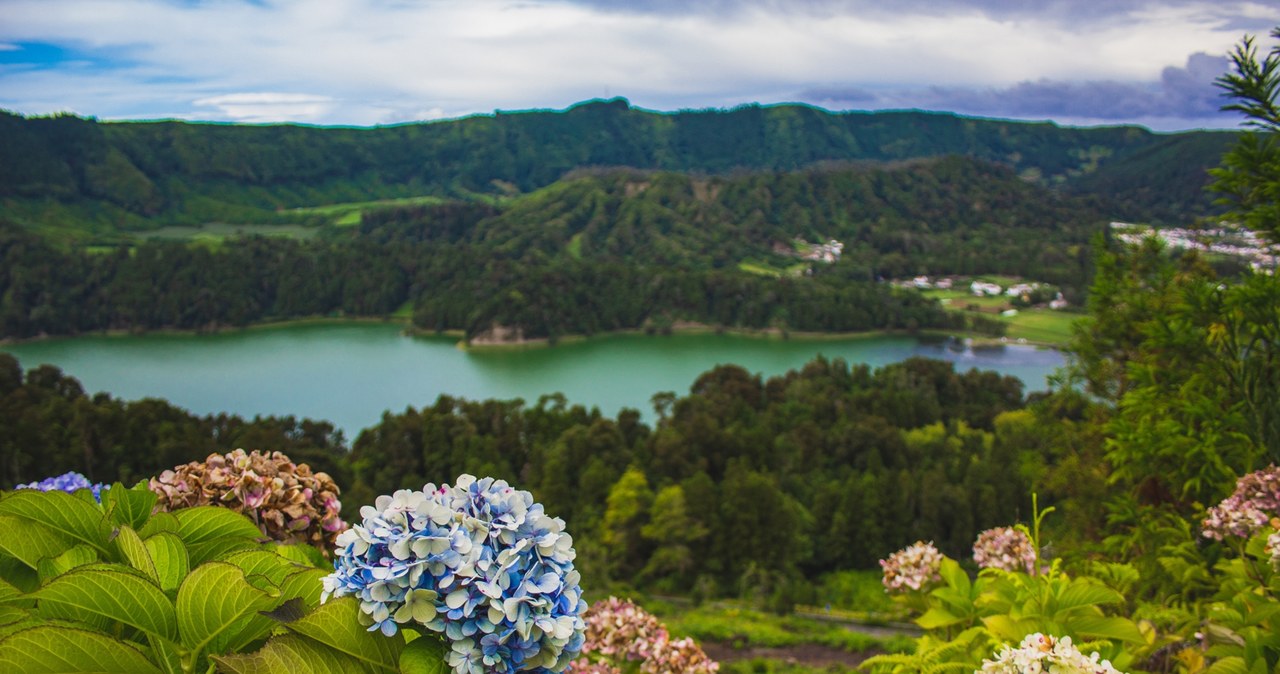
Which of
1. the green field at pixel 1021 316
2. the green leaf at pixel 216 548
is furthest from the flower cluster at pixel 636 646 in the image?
the green field at pixel 1021 316

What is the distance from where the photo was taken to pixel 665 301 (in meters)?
60.8

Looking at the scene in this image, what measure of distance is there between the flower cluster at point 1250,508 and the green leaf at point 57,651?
3.11m

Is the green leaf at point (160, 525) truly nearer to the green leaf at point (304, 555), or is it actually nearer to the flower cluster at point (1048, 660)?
the green leaf at point (304, 555)

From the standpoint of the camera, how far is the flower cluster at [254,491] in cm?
233

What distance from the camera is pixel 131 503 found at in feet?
6.30

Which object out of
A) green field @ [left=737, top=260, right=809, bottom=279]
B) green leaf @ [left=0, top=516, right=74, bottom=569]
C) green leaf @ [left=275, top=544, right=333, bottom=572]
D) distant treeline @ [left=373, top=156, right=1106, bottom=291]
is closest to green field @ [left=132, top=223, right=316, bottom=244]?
distant treeline @ [left=373, top=156, right=1106, bottom=291]

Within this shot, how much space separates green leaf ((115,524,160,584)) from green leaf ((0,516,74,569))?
0.48 ft

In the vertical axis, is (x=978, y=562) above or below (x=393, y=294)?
above

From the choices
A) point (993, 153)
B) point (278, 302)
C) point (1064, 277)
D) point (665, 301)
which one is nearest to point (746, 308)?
point (665, 301)

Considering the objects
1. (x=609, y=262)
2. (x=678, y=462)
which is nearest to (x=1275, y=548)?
(x=678, y=462)

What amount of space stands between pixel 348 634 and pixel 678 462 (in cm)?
2210

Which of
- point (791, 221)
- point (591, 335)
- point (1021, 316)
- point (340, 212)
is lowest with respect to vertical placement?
point (1021, 316)

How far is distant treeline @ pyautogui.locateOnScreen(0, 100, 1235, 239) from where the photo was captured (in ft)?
308

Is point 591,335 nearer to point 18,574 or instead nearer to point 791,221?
point 791,221
